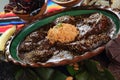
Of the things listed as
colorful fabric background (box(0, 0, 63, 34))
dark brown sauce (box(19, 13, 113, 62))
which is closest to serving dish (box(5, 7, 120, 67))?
dark brown sauce (box(19, 13, 113, 62))

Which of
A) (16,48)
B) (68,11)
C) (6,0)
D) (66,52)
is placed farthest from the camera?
(6,0)

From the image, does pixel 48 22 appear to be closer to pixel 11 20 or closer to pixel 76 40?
pixel 76 40

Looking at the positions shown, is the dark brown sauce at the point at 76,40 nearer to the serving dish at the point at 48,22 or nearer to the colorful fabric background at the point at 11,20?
the serving dish at the point at 48,22

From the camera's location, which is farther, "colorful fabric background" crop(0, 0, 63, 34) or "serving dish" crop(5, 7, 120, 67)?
"colorful fabric background" crop(0, 0, 63, 34)

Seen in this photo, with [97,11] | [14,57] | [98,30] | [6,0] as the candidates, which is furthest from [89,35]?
[6,0]

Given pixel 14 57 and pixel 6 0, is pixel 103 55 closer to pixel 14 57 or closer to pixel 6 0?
pixel 14 57

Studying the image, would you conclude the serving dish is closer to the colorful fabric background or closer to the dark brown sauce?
the dark brown sauce

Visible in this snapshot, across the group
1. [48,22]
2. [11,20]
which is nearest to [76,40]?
[48,22]

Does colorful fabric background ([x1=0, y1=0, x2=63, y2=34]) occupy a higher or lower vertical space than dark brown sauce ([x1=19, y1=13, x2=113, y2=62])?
lower
